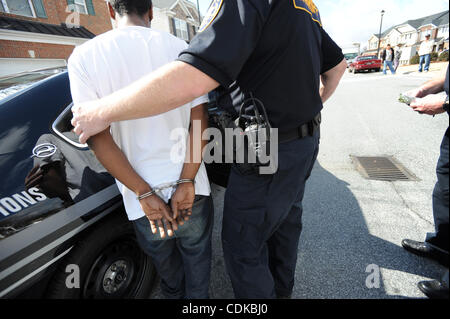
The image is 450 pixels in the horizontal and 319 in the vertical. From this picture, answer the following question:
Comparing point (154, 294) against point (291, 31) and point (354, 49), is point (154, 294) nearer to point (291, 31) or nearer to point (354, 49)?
point (291, 31)

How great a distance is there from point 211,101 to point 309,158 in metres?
1.54

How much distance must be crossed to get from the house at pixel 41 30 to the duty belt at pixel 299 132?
1167 centimetres

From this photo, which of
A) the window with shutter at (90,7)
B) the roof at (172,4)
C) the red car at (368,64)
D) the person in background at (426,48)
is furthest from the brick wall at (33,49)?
the red car at (368,64)

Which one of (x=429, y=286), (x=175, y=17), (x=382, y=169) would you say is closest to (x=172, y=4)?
(x=175, y=17)

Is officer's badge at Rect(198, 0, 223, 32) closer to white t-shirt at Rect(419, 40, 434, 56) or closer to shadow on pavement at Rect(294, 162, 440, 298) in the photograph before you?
shadow on pavement at Rect(294, 162, 440, 298)

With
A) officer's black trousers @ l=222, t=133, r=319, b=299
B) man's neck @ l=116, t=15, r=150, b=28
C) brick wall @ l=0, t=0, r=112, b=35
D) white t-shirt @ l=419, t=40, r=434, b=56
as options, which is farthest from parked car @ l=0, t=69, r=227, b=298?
white t-shirt @ l=419, t=40, r=434, b=56

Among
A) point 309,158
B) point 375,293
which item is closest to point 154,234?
point 309,158

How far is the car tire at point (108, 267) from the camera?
1.26 m

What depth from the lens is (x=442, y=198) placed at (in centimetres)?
123

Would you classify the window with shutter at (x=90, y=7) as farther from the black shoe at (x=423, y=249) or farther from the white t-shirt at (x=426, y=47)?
the white t-shirt at (x=426, y=47)

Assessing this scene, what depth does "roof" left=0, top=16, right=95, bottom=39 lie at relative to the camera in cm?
875

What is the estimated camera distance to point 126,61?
40.1 inches

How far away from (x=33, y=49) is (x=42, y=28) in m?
1.03

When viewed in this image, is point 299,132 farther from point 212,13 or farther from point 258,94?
point 212,13
